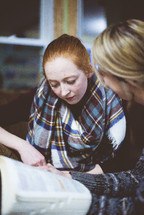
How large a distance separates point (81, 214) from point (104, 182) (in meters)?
0.24

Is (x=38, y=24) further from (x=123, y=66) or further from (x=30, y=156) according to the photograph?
(x=123, y=66)

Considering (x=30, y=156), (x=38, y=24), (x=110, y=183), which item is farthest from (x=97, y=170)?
(x=38, y=24)

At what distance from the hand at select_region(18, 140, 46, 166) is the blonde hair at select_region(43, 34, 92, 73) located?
39cm

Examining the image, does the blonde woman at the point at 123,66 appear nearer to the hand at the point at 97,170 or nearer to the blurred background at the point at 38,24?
the hand at the point at 97,170

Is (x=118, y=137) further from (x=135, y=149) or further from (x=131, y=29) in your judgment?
(x=135, y=149)

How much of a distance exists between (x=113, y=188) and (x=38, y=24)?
2270mm

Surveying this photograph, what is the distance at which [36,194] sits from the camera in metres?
0.48

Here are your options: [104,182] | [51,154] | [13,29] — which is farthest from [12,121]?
[13,29]

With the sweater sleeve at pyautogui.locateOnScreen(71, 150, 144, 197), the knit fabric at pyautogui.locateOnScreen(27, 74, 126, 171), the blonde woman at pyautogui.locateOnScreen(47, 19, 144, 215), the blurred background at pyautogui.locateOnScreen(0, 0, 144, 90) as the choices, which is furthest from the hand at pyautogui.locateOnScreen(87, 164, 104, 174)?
the blurred background at pyautogui.locateOnScreen(0, 0, 144, 90)

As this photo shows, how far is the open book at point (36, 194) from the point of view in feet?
1.54

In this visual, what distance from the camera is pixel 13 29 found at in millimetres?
2475

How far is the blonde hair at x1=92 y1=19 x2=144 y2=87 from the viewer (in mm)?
647

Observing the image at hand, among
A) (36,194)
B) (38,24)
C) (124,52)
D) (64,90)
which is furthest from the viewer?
(38,24)

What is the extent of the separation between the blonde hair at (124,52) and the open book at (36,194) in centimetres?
37
